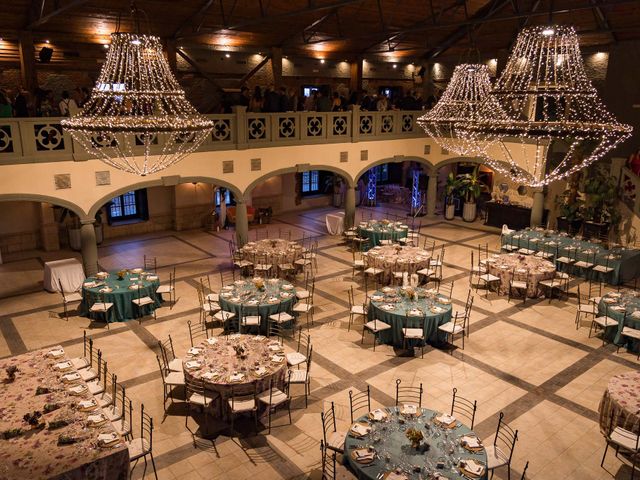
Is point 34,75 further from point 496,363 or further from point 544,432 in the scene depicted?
point 544,432

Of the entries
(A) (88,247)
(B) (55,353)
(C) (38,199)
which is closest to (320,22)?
(A) (88,247)

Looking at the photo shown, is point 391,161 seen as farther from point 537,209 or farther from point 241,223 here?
point 241,223

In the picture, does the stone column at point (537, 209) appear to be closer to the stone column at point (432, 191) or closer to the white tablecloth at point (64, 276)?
the stone column at point (432, 191)

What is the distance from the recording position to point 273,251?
16094 mm

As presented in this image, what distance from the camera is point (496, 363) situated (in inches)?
445

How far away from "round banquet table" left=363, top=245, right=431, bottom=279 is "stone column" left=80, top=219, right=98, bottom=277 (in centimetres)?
782

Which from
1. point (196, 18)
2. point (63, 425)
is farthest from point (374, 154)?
point (63, 425)

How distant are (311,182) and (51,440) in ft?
67.7

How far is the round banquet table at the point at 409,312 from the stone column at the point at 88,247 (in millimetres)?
8151

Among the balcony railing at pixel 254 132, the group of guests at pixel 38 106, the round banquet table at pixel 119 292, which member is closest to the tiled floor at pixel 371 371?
the round banquet table at pixel 119 292

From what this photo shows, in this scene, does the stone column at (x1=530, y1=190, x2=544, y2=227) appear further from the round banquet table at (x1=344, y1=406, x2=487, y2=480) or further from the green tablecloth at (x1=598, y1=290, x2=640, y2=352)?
the round banquet table at (x1=344, y1=406, x2=487, y2=480)

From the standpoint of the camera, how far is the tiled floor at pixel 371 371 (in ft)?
27.5

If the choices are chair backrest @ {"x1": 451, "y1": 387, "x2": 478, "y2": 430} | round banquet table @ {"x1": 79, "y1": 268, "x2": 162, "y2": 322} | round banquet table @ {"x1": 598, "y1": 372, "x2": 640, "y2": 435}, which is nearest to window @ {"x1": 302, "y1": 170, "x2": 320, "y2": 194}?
round banquet table @ {"x1": 79, "y1": 268, "x2": 162, "y2": 322}

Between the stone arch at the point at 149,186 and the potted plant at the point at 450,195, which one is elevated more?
the stone arch at the point at 149,186
